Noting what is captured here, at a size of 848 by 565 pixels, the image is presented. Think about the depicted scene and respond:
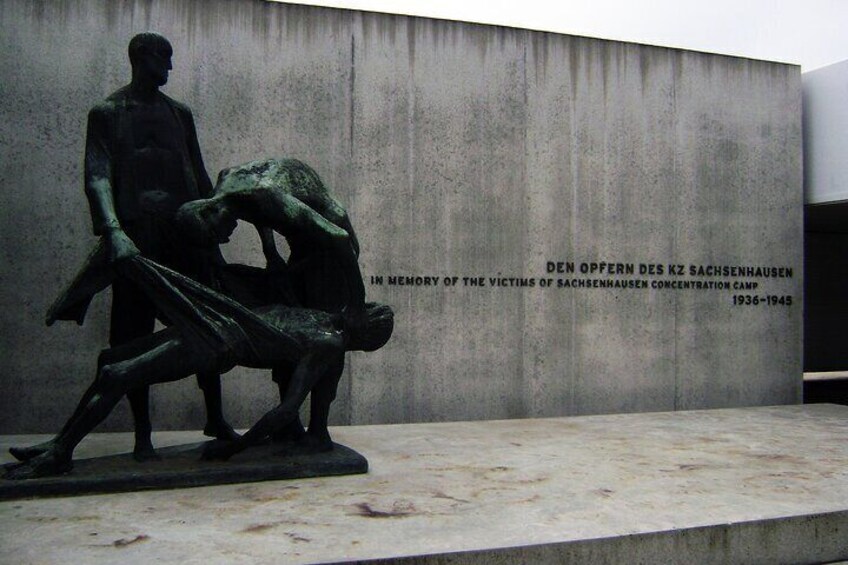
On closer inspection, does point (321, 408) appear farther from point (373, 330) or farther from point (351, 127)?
point (351, 127)

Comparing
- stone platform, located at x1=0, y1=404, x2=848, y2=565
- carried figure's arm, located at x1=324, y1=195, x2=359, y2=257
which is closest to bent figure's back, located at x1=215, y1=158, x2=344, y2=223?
carried figure's arm, located at x1=324, y1=195, x2=359, y2=257

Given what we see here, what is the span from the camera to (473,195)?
693 cm

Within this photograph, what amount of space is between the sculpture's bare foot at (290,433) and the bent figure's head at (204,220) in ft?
3.88

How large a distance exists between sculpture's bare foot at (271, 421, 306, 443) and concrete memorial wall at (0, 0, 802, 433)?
5.75 ft

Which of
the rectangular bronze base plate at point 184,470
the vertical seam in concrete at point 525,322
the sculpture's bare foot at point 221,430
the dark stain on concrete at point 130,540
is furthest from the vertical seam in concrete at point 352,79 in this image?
the dark stain on concrete at point 130,540

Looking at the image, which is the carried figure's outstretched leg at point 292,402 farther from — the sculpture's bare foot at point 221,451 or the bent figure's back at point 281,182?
the bent figure's back at point 281,182

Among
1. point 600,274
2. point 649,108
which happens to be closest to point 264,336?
point 600,274

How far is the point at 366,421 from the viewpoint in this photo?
6598 mm

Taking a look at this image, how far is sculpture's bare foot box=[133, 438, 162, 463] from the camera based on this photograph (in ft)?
14.1

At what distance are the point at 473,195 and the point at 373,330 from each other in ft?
8.84

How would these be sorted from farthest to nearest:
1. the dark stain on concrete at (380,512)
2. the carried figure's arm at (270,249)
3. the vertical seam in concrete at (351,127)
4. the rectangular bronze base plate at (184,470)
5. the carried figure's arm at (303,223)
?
1. the vertical seam in concrete at (351,127)
2. the carried figure's arm at (270,249)
3. the carried figure's arm at (303,223)
4. the rectangular bronze base plate at (184,470)
5. the dark stain on concrete at (380,512)

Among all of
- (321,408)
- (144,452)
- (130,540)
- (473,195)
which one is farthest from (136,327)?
(473,195)

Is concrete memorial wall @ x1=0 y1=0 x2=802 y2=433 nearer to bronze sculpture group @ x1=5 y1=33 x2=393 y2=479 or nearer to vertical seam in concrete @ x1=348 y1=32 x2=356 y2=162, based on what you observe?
vertical seam in concrete @ x1=348 y1=32 x2=356 y2=162

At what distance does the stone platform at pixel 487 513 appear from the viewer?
3.06 m
